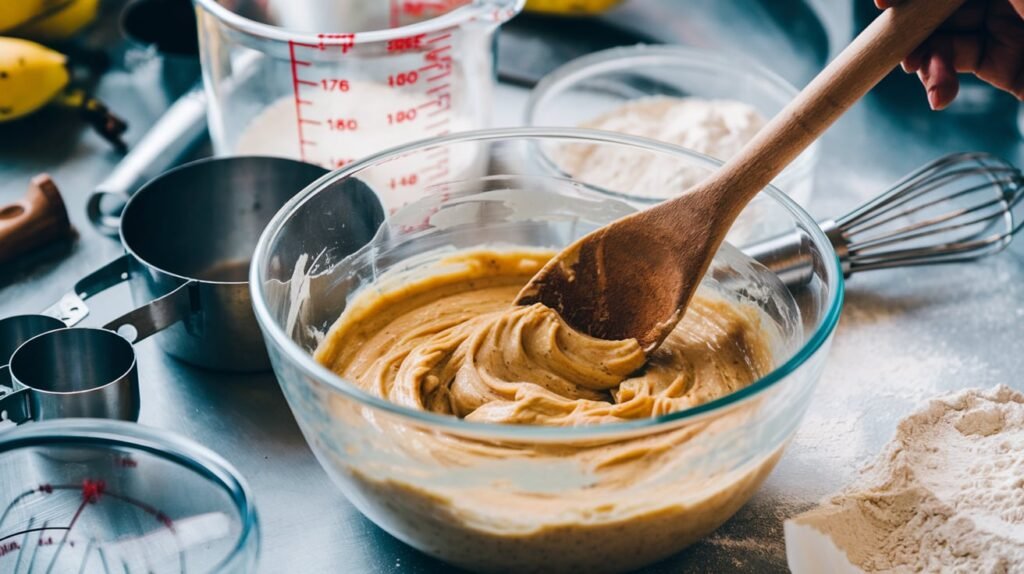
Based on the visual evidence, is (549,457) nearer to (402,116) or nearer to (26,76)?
(402,116)

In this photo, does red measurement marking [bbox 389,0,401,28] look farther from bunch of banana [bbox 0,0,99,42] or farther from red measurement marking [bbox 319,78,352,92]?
bunch of banana [bbox 0,0,99,42]

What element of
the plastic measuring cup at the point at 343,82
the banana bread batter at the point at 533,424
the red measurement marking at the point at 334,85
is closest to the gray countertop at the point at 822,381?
the banana bread batter at the point at 533,424

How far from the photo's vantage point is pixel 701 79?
5.47ft

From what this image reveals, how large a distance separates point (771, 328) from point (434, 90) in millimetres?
537

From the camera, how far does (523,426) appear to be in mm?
811

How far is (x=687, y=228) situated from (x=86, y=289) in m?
0.64

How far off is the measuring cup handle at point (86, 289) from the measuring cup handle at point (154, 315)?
67 millimetres

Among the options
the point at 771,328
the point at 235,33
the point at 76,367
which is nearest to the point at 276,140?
the point at 235,33

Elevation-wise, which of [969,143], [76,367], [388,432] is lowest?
[969,143]

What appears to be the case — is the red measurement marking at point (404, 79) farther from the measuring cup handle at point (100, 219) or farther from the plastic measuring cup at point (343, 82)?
the measuring cup handle at point (100, 219)

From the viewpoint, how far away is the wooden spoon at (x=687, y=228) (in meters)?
0.99

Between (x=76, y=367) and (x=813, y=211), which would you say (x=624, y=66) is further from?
(x=76, y=367)

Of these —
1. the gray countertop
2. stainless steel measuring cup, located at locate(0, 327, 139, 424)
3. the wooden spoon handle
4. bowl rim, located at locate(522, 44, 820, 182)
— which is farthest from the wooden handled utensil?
the wooden spoon handle

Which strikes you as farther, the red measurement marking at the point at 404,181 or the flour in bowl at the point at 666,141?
the flour in bowl at the point at 666,141
